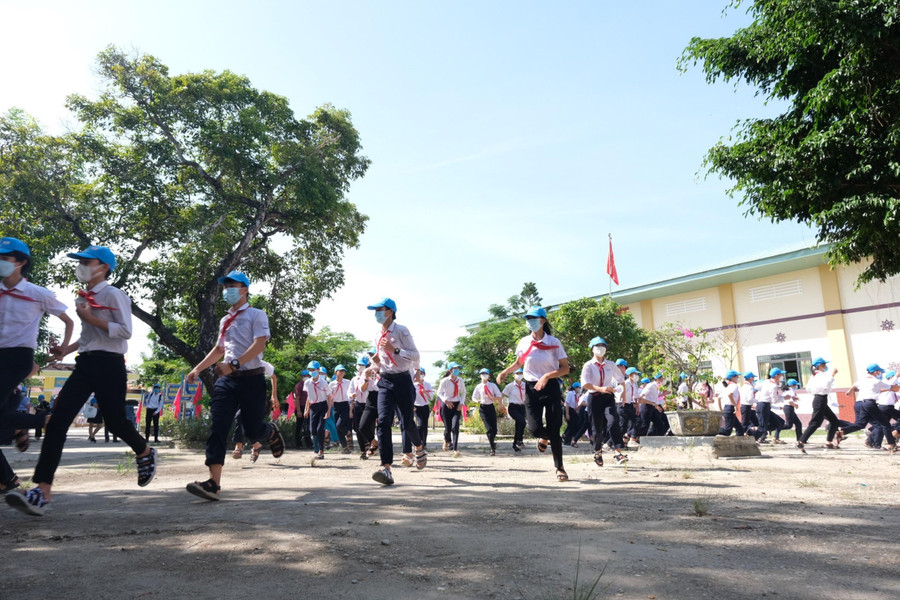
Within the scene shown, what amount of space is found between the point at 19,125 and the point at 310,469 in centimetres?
1380

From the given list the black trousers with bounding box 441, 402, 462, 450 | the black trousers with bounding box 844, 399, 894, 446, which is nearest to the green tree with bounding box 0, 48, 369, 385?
the black trousers with bounding box 441, 402, 462, 450

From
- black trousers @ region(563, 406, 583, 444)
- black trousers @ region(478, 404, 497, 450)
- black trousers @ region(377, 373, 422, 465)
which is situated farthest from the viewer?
black trousers @ region(563, 406, 583, 444)

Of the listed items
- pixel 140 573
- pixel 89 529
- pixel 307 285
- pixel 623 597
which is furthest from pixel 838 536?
pixel 307 285

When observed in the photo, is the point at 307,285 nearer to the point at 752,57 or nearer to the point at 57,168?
the point at 57,168

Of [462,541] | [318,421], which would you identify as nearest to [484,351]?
[318,421]

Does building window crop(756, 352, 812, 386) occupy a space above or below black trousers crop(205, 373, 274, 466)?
above

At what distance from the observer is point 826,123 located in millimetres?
12602

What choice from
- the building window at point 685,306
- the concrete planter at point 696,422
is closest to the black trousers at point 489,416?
the concrete planter at point 696,422

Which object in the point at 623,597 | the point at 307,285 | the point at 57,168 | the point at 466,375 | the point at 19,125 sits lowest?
the point at 623,597

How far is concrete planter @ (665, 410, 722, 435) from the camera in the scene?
13438 millimetres

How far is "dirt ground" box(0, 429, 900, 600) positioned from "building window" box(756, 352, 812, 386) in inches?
884

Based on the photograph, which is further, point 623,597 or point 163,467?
point 163,467

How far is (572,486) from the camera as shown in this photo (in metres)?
6.42

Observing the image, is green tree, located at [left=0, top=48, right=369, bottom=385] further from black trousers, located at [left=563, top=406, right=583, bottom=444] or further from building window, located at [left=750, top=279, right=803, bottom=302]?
building window, located at [left=750, top=279, right=803, bottom=302]
